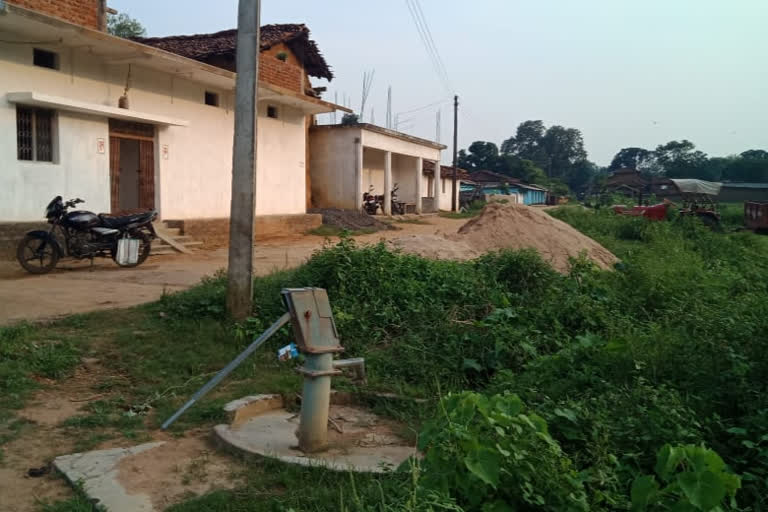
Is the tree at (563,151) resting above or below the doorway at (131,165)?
above

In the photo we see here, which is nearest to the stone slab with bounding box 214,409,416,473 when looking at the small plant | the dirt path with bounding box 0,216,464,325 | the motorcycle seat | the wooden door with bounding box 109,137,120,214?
the small plant

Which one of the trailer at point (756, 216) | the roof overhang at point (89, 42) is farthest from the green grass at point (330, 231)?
the trailer at point (756, 216)

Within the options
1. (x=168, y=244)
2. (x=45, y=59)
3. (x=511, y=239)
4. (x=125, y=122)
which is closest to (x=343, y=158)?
(x=125, y=122)

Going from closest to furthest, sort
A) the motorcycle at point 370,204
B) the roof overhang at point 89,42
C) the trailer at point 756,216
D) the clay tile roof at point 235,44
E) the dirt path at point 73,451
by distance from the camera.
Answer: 1. the dirt path at point 73,451
2. the roof overhang at point 89,42
3. the clay tile roof at point 235,44
4. the trailer at point 756,216
5. the motorcycle at point 370,204

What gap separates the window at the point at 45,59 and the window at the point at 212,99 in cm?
429

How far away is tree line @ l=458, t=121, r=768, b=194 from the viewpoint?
186 feet

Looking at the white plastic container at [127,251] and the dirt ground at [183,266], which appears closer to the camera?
the dirt ground at [183,266]

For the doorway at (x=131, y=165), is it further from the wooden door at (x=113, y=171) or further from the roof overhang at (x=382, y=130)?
the roof overhang at (x=382, y=130)

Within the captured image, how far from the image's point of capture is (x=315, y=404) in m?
3.13

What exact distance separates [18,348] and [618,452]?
4185 mm

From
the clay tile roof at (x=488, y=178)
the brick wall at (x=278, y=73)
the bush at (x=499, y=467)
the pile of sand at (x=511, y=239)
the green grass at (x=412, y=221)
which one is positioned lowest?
the bush at (x=499, y=467)

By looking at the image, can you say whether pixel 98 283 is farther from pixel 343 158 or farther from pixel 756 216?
pixel 756 216

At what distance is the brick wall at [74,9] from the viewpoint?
33.3 feet

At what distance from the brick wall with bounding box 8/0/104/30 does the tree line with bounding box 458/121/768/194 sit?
152 ft
